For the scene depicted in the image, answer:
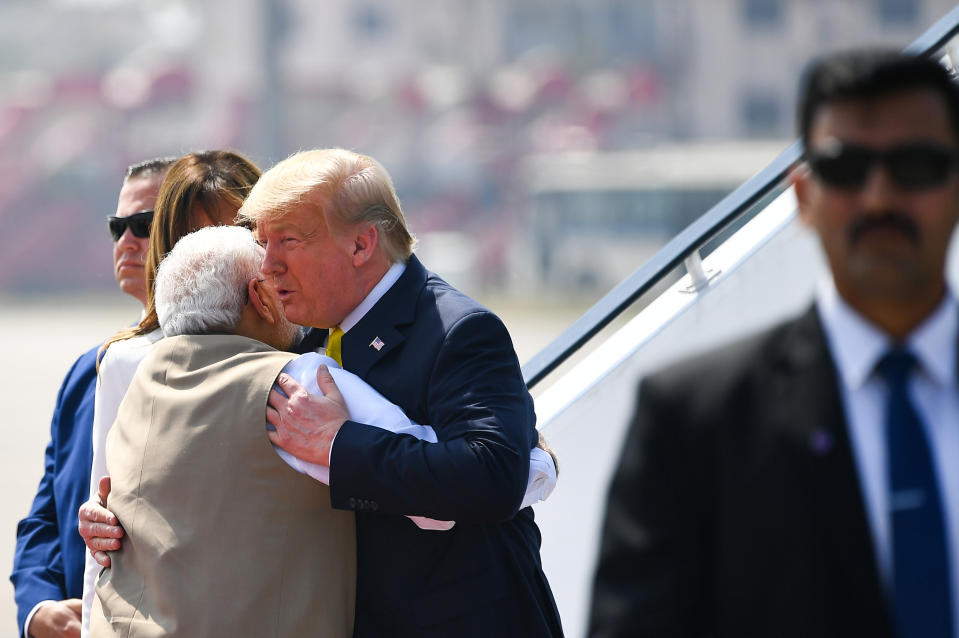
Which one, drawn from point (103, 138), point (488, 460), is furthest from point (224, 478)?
point (103, 138)

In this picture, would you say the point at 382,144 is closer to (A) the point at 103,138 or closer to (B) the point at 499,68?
(B) the point at 499,68

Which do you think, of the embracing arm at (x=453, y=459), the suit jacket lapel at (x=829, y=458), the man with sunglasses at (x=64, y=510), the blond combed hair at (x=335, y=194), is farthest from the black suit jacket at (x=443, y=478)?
the man with sunglasses at (x=64, y=510)

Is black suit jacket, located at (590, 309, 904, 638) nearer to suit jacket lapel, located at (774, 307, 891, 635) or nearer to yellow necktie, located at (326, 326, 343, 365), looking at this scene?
suit jacket lapel, located at (774, 307, 891, 635)

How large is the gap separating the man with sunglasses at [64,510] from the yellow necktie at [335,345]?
2.35 ft

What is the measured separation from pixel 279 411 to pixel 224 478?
147mm

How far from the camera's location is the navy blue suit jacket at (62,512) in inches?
109

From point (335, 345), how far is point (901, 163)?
127 cm

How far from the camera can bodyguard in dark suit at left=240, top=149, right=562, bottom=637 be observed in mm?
2100

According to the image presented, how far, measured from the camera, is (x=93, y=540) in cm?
227

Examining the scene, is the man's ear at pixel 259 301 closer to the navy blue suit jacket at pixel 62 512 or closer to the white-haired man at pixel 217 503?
the white-haired man at pixel 217 503

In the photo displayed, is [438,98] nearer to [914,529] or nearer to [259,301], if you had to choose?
[259,301]

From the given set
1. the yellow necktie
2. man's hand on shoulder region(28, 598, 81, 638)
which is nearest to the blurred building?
man's hand on shoulder region(28, 598, 81, 638)

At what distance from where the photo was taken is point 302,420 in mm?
2131

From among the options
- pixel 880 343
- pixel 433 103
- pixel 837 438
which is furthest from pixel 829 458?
pixel 433 103
